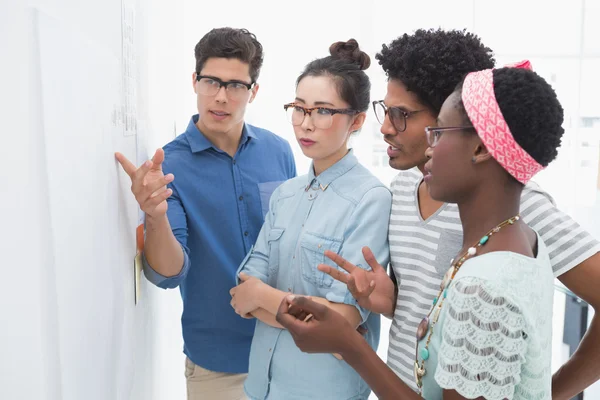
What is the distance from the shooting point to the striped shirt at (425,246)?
3.55 feet

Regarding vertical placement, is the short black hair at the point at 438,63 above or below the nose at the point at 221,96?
above

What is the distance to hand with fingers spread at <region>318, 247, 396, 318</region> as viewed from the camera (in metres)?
1.15

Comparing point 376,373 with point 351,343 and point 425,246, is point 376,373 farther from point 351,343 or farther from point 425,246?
point 425,246

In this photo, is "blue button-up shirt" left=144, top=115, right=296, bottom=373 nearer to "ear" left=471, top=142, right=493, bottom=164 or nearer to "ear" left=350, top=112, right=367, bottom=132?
"ear" left=350, top=112, right=367, bottom=132

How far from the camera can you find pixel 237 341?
1767 millimetres

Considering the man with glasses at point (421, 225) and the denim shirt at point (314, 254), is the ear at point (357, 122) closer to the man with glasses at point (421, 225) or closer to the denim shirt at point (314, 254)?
the denim shirt at point (314, 254)

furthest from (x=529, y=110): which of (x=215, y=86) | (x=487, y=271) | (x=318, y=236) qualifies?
(x=215, y=86)

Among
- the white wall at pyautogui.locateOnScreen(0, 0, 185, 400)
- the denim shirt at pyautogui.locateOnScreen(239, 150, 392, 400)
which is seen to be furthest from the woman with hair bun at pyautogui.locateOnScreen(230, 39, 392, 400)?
the white wall at pyautogui.locateOnScreen(0, 0, 185, 400)

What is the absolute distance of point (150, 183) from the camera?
4.23 feet

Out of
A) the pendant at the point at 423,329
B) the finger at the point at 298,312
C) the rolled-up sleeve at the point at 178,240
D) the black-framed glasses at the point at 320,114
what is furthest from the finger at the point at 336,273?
the rolled-up sleeve at the point at 178,240

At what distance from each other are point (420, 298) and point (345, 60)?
68 centimetres

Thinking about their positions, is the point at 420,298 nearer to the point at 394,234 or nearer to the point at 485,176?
the point at 394,234

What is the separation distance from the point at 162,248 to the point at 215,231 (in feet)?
1.00

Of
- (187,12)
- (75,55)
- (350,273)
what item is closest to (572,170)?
(187,12)
